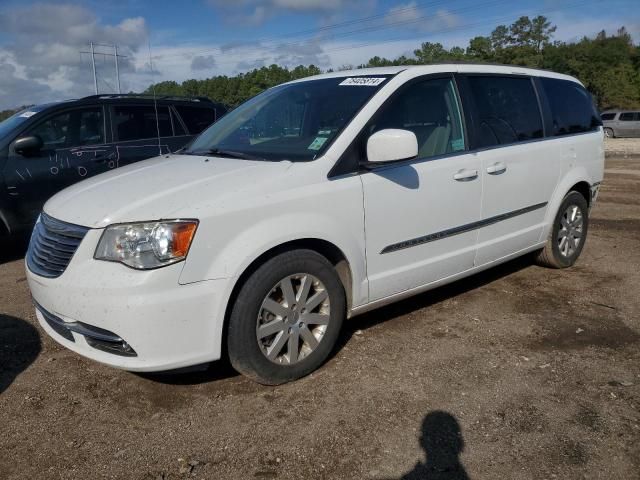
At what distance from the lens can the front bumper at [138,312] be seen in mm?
2709

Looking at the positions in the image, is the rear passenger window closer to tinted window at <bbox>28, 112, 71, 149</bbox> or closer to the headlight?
the headlight

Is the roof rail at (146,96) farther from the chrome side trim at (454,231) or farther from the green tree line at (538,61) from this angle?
the green tree line at (538,61)

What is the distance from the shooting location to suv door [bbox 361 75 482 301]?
348 cm

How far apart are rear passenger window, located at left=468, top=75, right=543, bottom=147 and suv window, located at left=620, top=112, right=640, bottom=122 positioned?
29.2 metres

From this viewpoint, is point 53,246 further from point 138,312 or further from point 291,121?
point 291,121

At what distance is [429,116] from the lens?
3916mm

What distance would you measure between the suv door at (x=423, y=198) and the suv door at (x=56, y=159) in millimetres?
3991

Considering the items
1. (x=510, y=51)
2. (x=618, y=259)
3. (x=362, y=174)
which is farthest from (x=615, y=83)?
(x=362, y=174)

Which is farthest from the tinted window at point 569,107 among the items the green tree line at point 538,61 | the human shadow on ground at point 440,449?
the green tree line at point 538,61

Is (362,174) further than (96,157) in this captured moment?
No

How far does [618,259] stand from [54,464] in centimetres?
550

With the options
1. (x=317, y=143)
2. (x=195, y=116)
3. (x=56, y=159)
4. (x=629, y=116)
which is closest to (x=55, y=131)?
(x=56, y=159)

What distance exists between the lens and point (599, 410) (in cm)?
296

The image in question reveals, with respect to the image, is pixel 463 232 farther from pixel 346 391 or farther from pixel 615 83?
pixel 615 83
